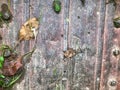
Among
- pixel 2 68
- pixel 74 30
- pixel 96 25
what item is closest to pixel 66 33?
pixel 74 30

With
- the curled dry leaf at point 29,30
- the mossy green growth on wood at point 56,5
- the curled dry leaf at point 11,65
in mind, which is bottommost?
the curled dry leaf at point 11,65

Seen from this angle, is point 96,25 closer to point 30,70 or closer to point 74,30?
point 74,30

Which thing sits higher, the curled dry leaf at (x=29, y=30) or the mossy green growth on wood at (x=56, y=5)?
the mossy green growth on wood at (x=56, y=5)

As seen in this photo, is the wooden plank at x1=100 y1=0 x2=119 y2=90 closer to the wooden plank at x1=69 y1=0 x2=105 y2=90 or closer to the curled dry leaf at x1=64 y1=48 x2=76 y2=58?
the wooden plank at x1=69 y1=0 x2=105 y2=90

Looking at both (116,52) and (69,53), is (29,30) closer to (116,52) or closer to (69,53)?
(69,53)

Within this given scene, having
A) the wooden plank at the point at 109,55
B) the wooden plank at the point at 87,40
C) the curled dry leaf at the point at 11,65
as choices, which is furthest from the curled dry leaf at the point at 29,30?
the wooden plank at the point at 109,55

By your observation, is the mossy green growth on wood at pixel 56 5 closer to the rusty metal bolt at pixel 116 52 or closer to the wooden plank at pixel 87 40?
the wooden plank at pixel 87 40
